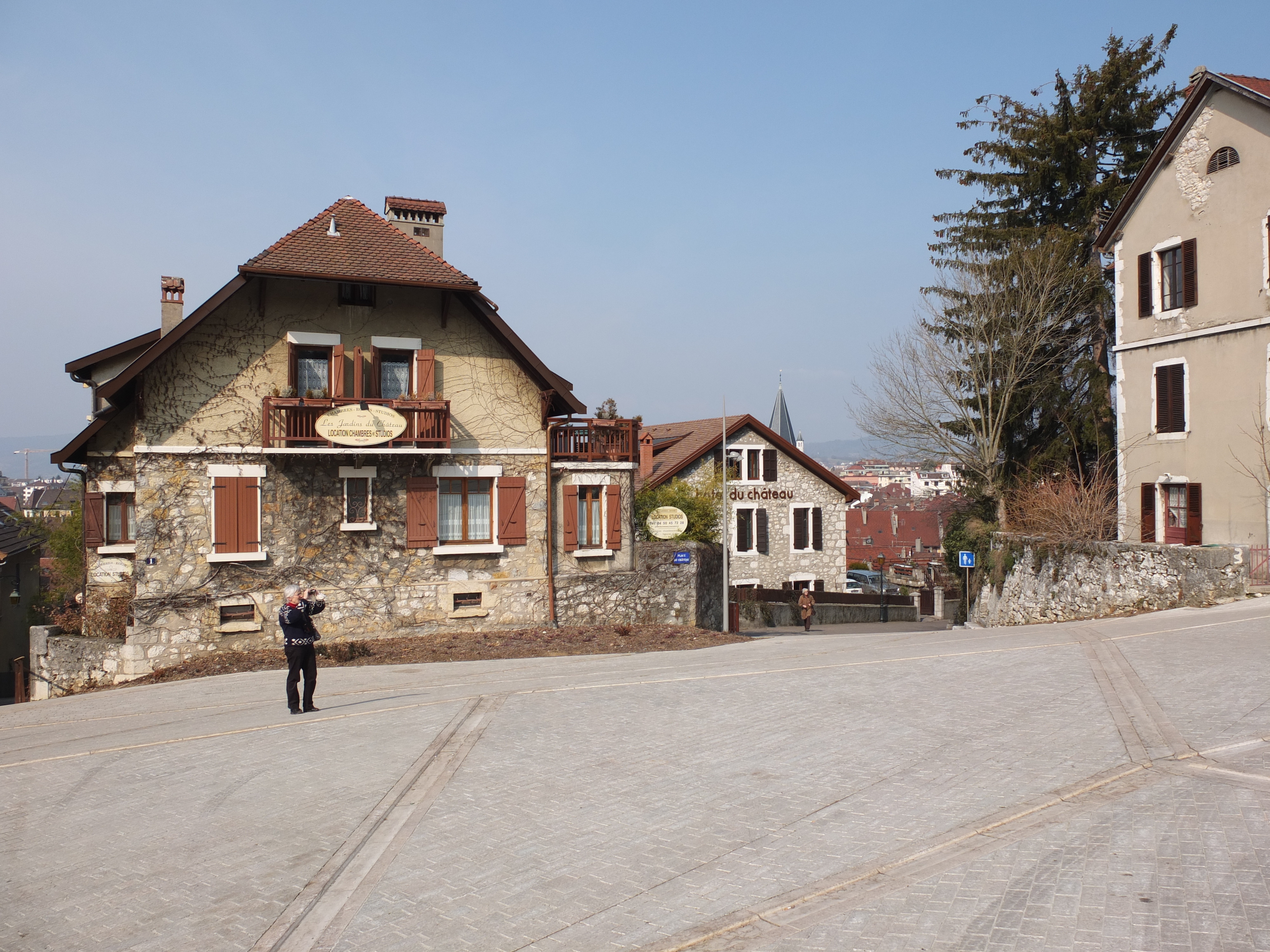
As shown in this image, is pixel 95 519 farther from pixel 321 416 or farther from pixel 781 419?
Answer: pixel 781 419

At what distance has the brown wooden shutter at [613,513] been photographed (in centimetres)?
2294

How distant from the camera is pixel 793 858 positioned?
6.53 metres

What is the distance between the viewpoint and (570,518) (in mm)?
22562

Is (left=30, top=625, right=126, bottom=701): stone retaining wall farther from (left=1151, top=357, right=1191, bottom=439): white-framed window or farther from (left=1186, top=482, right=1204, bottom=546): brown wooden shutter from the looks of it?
(left=1151, top=357, right=1191, bottom=439): white-framed window

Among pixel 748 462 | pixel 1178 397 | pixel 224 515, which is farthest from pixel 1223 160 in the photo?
pixel 224 515

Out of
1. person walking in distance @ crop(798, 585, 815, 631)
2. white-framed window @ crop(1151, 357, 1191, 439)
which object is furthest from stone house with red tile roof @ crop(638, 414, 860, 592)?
white-framed window @ crop(1151, 357, 1191, 439)

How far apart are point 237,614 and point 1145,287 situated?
24.1 m

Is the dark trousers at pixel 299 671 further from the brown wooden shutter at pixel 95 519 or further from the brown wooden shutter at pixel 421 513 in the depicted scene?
the brown wooden shutter at pixel 95 519

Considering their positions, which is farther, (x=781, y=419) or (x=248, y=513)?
(x=781, y=419)

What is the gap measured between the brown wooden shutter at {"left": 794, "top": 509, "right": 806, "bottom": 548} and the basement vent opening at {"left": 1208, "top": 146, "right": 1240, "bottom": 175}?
72.5 ft

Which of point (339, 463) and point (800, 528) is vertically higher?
point (339, 463)

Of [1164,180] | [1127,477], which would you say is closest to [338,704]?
[1127,477]

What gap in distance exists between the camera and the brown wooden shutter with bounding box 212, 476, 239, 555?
19.4 metres

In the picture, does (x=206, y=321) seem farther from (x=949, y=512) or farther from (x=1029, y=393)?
(x=949, y=512)
